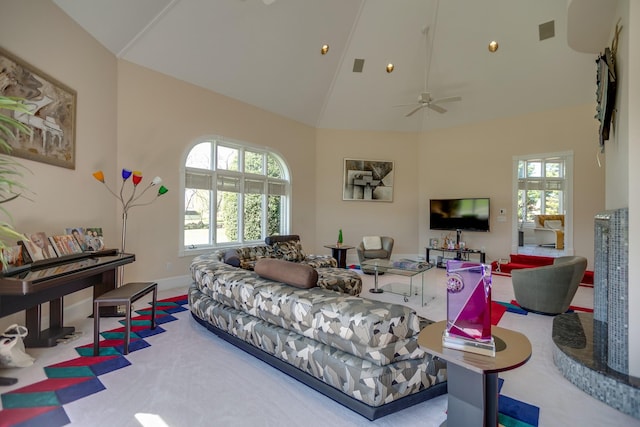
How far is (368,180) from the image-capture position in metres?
8.11

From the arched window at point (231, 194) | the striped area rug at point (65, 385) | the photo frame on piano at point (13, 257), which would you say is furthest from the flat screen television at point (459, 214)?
the photo frame on piano at point (13, 257)

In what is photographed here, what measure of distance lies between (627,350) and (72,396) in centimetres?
388

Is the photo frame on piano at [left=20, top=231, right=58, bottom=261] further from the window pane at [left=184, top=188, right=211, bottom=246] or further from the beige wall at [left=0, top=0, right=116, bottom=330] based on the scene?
the window pane at [left=184, top=188, right=211, bottom=246]

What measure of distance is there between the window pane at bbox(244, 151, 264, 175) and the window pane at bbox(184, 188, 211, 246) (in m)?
1.10

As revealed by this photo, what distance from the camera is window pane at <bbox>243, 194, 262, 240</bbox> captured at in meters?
6.51

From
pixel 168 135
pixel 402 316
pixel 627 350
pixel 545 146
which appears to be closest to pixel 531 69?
pixel 545 146

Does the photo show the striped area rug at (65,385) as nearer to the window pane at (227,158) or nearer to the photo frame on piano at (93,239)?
the photo frame on piano at (93,239)

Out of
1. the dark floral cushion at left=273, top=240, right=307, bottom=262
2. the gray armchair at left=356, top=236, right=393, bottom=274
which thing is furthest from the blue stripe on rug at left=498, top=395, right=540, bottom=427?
the gray armchair at left=356, top=236, right=393, bottom=274

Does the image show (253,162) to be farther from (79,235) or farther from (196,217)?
(79,235)

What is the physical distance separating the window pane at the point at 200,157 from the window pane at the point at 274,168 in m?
1.50

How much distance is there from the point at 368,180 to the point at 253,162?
124 inches

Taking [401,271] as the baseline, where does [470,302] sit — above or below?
above

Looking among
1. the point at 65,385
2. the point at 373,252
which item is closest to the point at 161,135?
the point at 65,385

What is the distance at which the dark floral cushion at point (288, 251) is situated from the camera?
528 cm
